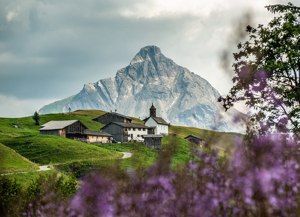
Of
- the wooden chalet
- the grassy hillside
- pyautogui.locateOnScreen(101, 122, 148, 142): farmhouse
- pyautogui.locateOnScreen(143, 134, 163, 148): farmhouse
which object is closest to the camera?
the grassy hillside

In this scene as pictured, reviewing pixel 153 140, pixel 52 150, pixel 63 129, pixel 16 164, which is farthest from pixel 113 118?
pixel 16 164

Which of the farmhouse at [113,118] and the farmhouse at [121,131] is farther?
the farmhouse at [113,118]

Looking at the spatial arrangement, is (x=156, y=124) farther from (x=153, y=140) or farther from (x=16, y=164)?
(x=16, y=164)

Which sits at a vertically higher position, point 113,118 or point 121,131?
point 113,118

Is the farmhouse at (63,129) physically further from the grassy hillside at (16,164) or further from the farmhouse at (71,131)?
the grassy hillside at (16,164)

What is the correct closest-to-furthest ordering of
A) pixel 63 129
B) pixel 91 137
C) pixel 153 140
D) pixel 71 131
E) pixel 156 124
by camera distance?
pixel 63 129, pixel 71 131, pixel 91 137, pixel 153 140, pixel 156 124

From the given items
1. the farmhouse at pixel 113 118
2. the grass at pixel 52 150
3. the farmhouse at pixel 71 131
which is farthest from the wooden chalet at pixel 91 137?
the farmhouse at pixel 113 118

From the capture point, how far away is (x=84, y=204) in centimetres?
562

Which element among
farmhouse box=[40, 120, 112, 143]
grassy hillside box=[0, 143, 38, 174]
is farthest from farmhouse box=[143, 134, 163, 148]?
grassy hillside box=[0, 143, 38, 174]

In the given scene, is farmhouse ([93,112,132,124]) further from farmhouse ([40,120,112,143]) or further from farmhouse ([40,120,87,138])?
farmhouse ([40,120,87,138])

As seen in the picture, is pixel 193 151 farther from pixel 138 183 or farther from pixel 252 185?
pixel 252 185

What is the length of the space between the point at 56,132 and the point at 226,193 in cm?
11462

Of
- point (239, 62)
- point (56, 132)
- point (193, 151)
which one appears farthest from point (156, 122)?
point (193, 151)

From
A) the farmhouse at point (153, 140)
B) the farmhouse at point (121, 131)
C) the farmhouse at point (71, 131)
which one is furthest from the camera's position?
the farmhouse at point (121, 131)
